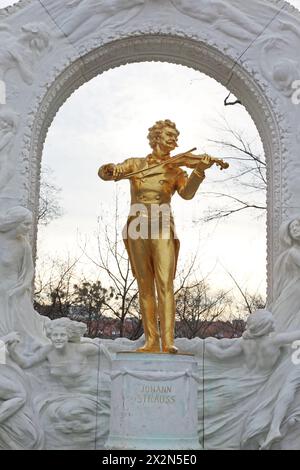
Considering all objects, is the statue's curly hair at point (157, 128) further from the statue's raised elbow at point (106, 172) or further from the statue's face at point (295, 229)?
the statue's face at point (295, 229)

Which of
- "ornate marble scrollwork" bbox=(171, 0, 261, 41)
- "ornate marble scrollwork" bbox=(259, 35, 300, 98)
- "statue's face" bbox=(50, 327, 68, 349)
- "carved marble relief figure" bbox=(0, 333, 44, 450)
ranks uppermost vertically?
"ornate marble scrollwork" bbox=(171, 0, 261, 41)

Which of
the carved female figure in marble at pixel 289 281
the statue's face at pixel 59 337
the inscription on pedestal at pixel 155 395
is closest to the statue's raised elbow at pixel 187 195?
the carved female figure in marble at pixel 289 281

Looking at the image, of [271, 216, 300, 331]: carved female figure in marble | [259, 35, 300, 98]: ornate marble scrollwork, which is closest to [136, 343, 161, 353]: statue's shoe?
[271, 216, 300, 331]: carved female figure in marble

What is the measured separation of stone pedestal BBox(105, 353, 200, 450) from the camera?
5211mm

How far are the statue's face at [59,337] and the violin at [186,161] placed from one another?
1477 millimetres

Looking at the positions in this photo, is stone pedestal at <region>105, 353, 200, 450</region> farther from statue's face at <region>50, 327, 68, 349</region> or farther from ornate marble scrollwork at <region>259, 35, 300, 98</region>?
ornate marble scrollwork at <region>259, 35, 300, 98</region>

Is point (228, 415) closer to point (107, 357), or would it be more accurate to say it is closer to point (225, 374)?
point (225, 374)

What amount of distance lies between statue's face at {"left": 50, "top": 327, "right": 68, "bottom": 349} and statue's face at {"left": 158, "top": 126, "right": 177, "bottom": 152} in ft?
6.22

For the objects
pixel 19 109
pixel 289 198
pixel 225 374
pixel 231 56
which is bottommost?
pixel 225 374

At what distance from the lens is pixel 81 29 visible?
23.1 feet

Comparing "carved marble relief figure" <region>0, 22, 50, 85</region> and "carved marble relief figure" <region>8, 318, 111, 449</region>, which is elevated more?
"carved marble relief figure" <region>0, 22, 50, 85</region>

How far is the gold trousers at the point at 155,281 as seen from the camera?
5910mm
